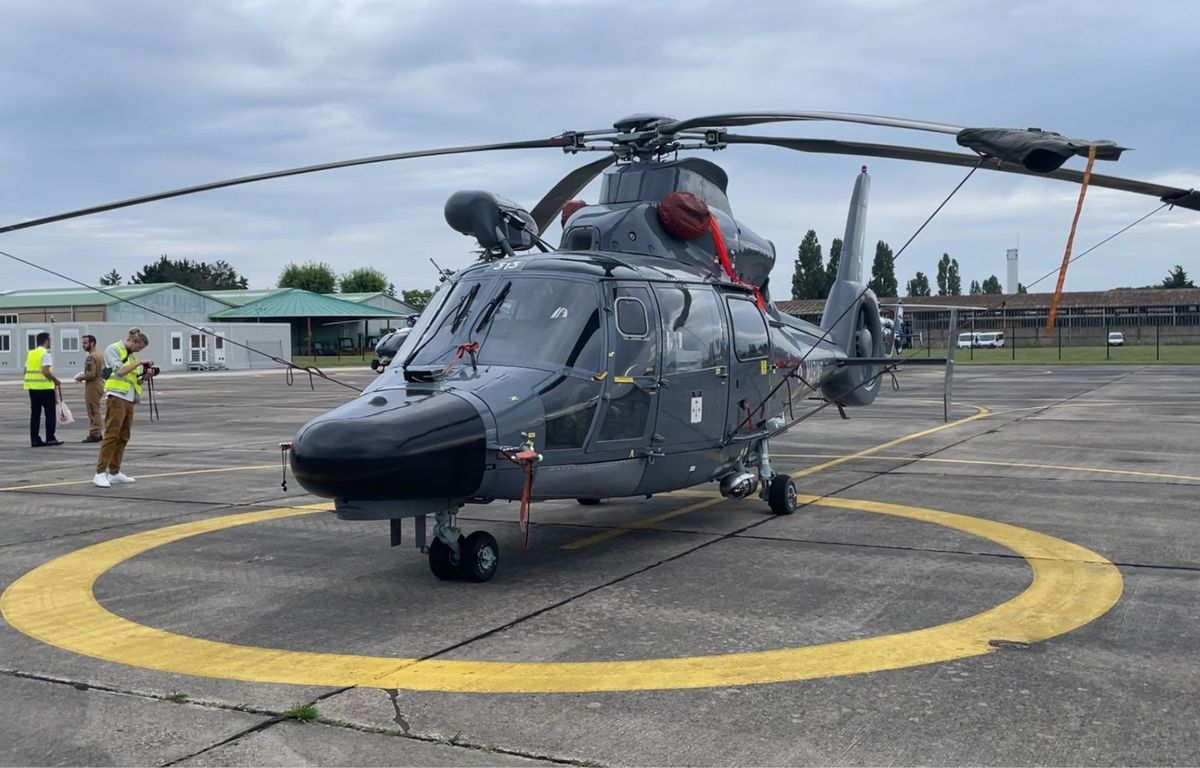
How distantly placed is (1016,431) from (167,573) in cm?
1583

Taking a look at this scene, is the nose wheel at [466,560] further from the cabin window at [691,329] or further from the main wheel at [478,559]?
the cabin window at [691,329]

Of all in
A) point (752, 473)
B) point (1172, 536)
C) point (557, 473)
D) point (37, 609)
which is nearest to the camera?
point (37, 609)

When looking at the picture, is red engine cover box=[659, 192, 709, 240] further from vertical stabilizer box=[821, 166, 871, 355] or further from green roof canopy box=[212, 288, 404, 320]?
green roof canopy box=[212, 288, 404, 320]

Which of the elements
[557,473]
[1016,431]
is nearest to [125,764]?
[557,473]

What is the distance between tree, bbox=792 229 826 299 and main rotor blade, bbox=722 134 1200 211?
294 feet

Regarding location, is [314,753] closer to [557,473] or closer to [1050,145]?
[557,473]

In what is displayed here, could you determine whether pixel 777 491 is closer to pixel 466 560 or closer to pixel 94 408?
pixel 466 560

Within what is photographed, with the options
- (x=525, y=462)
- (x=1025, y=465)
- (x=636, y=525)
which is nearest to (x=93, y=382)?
(x=636, y=525)

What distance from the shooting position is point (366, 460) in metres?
6.53

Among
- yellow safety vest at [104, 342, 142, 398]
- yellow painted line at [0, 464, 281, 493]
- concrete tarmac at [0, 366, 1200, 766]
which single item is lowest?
concrete tarmac at [0, 366, 1200, 766]

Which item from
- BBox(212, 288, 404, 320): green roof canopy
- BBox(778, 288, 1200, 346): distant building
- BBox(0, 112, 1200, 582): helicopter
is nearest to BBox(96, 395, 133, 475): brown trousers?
BBox(0, 112, 1200, 582): helicopter

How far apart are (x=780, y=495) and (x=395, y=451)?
521 cm

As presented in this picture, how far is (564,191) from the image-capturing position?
11547 mm

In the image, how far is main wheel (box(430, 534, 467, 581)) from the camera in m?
7.68
